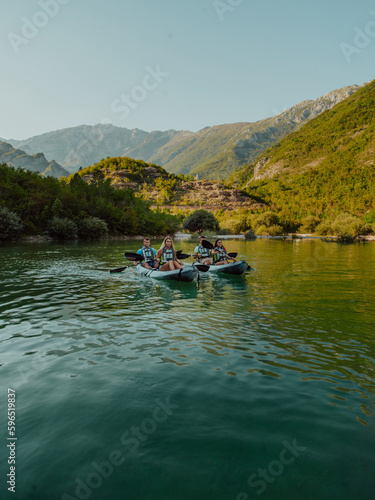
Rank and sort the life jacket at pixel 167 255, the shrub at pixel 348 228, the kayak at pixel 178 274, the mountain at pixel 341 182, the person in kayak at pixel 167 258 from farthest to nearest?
the mountain at pixel 341 182 < the shrub at pixel 348 228 < the life jacket at pixel 167 255 < the person in kayak at pixel 167 258 < the kayak at pixel 178 274

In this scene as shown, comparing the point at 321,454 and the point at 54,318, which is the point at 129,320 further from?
the point at 321,454

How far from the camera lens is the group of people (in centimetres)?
1905

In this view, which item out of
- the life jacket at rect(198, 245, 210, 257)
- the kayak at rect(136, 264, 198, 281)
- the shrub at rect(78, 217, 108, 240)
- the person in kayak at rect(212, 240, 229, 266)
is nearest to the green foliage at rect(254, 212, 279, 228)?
the shrub at rect(78, 217, 108, 240)

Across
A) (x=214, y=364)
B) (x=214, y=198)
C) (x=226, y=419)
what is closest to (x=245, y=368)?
(x=214, y=364)

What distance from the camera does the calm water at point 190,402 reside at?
396 centimetres

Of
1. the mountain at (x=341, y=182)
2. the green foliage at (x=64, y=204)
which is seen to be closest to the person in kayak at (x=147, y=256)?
the green foliage at (x=64, y=204)

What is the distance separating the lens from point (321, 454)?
4363 millimetres

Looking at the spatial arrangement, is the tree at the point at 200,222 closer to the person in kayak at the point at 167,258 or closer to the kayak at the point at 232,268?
the kayak at the point at 232,268

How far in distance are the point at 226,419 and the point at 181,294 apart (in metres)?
10.7

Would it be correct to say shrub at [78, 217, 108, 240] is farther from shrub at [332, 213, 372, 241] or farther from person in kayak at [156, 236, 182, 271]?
shrub at [332, 213, 372, 241]

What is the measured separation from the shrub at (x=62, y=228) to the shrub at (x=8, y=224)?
659 centimetres

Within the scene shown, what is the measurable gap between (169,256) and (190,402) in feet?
45.3

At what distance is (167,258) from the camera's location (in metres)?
19.3

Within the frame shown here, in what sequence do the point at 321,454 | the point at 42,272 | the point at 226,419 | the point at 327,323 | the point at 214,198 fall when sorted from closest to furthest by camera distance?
the point at 321,454 < the point at 226,419 < the point at 327,323 < the point at 42,272 < the point at 214,198
